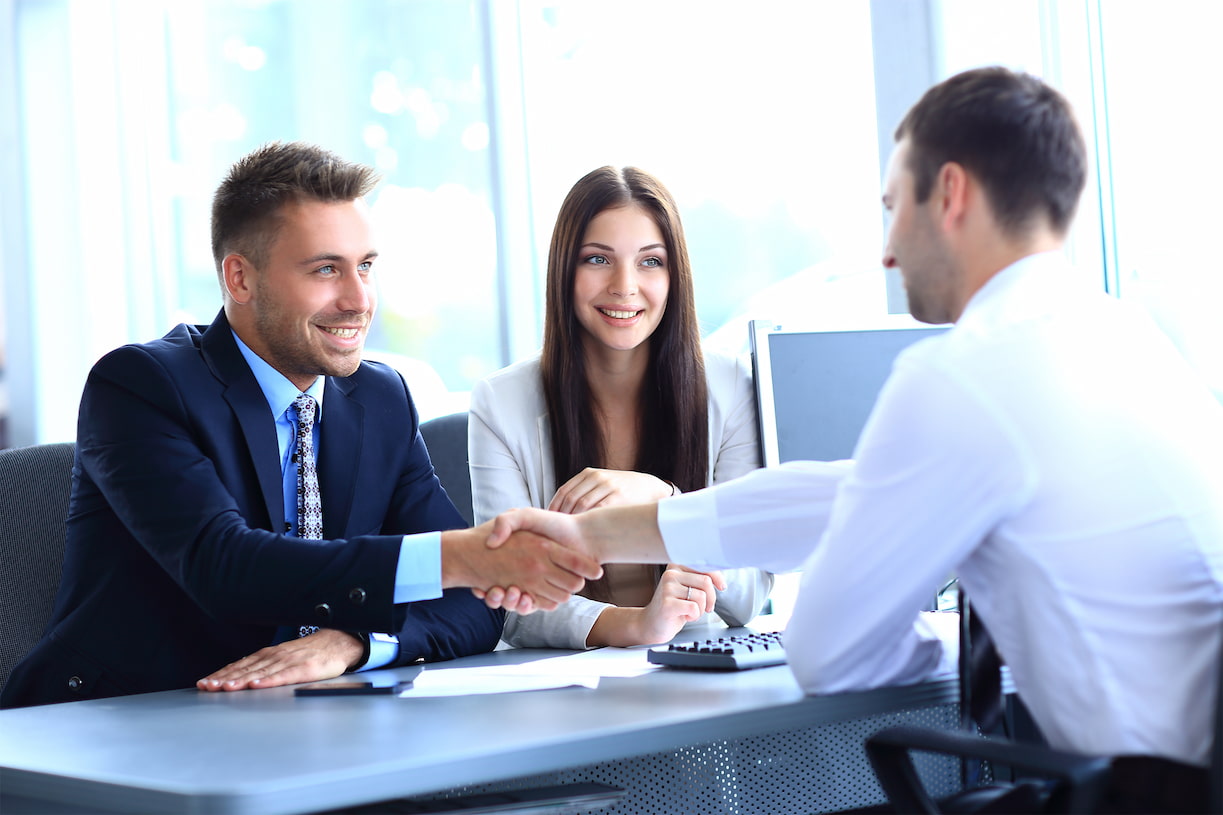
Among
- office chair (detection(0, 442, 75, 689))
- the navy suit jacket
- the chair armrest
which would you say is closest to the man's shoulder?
the navy suit jacket

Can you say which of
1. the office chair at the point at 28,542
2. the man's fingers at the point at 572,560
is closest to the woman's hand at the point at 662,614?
the man's fingers at the point at 572,560

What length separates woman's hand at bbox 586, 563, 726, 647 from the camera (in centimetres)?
198

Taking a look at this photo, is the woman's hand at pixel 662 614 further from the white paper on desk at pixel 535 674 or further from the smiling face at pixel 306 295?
the smiling face at pixel 306 295

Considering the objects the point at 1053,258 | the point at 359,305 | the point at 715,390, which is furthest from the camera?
the point at 715,390

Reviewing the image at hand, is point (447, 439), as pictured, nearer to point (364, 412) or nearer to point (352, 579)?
point (364, 412)

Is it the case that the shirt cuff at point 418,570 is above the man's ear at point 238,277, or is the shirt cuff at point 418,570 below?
below

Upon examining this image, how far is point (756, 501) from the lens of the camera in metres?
1.69

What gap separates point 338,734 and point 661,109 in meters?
2.85

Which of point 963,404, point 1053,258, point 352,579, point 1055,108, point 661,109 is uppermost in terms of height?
point 661,109

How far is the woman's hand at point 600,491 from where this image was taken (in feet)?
7.14

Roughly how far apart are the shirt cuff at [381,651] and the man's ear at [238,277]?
2.23 feet

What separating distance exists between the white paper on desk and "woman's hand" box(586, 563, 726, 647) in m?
0.06

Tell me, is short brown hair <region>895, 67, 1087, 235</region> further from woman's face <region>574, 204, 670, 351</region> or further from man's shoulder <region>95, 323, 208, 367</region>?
man's shoulder <region>95, 323, 208, 367</region>

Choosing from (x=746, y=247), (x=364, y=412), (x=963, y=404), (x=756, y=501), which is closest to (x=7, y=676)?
(x=364, y=412)
